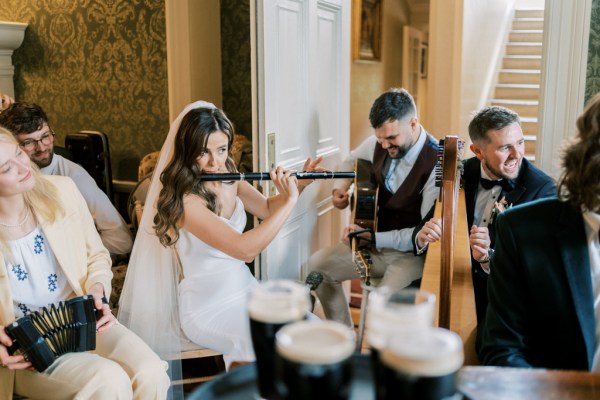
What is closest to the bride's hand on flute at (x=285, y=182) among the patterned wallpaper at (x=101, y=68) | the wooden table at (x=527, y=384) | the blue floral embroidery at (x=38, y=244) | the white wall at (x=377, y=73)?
the blue floral embroidery at (x=38, y=244)

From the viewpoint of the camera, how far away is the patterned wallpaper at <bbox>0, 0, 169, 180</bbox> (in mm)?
4211

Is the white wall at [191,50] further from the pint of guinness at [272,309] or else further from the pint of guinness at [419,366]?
the pint of guinness at [419,366]

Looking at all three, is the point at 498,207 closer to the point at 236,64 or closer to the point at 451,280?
the point at 451,280

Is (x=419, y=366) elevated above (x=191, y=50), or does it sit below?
below

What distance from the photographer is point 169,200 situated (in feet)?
7.86

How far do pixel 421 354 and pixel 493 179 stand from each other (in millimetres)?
1885

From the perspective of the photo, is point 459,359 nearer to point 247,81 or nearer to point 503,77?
point 247,81

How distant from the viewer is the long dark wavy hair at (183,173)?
2395 millimetres

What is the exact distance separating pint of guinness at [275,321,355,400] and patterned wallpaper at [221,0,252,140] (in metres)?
3.49

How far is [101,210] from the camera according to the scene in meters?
2.82

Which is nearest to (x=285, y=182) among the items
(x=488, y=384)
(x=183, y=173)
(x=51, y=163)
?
(x=183, y=173)

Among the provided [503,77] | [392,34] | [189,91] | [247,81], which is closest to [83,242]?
[189,91]

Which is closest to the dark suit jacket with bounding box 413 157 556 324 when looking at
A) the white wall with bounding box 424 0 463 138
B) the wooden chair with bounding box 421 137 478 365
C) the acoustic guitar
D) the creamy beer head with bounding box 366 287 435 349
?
the wooden chair with bounding box 421 137 478 365

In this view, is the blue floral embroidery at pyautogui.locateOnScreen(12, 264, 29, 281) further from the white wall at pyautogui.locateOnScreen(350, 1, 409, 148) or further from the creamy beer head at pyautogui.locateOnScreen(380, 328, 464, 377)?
the white wall at pyautogui.locateOnScreen(350, 1, 409, 148)
